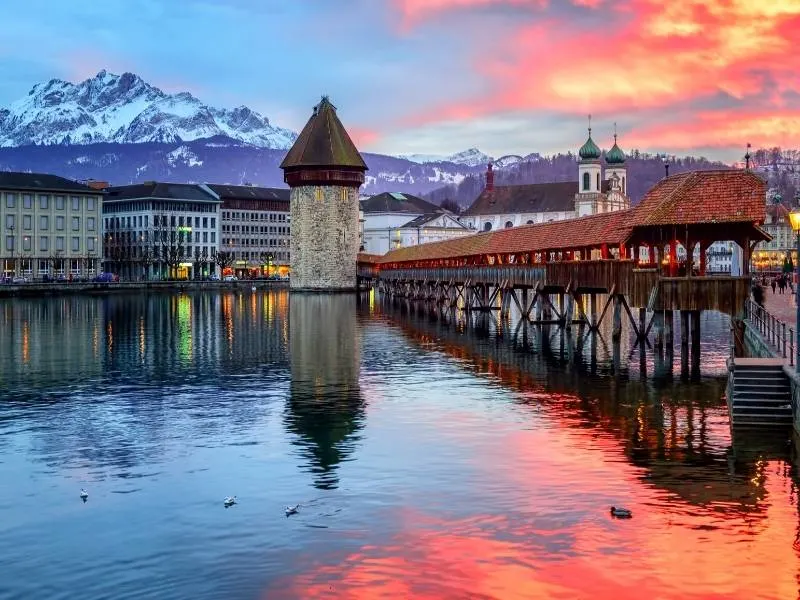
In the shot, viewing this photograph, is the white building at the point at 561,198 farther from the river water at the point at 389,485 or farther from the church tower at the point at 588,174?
the river water at the point at 389,485

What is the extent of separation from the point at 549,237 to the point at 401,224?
415 feet

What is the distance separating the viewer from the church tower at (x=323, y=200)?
124 m

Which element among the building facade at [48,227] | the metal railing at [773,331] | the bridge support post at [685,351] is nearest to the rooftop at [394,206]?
the building facade at [48,227]

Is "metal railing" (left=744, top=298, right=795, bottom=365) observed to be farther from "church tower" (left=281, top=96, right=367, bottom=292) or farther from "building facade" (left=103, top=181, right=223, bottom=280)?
"building facade" (left=103, top=181, right=223, bottom=280)

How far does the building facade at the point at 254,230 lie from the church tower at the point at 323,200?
50.5 m

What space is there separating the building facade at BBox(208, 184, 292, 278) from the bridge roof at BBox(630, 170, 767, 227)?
142 meters

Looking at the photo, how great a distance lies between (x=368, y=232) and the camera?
185 metres

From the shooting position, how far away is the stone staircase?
24.0 meters

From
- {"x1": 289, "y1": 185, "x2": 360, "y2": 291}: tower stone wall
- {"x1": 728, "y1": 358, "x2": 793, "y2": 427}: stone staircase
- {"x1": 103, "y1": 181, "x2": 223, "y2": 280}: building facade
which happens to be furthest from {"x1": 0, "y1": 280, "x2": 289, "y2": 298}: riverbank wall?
{"x1": 728, "y1": 358, "x2": 793, "y2": 427}: stone staircase

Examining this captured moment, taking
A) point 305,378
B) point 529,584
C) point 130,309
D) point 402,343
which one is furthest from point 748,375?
point 130,309

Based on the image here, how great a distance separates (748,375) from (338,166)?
333 feet

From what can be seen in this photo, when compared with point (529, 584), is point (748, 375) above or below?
above

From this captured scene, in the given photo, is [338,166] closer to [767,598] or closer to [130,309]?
[130,309]

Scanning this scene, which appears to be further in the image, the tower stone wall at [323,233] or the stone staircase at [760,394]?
the tower stone wall at [323,233]
